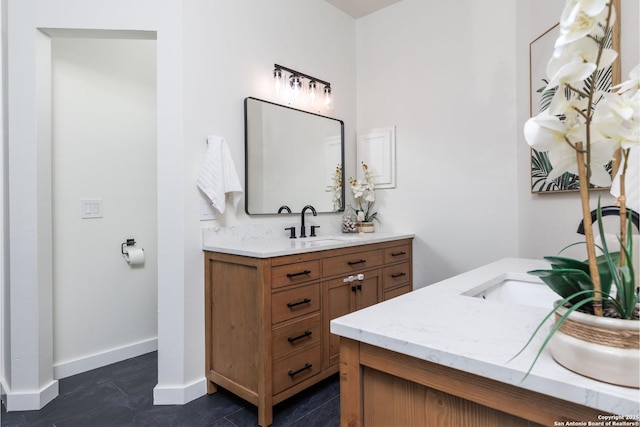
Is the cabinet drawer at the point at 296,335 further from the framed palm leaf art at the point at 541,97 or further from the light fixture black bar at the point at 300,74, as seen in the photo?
the light fixture black bar at the point at 300,74

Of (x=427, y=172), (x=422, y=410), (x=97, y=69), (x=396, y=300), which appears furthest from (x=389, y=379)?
(x=97, y=69)

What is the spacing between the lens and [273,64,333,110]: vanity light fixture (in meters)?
2.56

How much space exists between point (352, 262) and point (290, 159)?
3.19 ft

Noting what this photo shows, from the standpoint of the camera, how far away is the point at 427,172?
2838 millimetres

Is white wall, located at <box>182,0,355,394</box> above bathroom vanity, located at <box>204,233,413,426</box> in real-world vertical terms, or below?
above

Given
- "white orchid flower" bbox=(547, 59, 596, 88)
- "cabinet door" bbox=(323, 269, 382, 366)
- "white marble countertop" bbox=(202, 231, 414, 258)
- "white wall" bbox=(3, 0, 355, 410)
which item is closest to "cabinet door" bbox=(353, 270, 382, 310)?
"cabinet door" bbox=(323, 269, 382, 366)

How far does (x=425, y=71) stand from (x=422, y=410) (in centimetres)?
276

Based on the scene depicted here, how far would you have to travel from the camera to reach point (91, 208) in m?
2.40

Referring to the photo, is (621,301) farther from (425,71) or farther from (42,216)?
(425,71)

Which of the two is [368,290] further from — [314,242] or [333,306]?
[314,242]

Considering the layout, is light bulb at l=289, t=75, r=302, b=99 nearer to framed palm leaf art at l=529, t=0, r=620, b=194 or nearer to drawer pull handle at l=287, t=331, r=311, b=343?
framed palm leaf art at l=529, t=0, r=620, b=194

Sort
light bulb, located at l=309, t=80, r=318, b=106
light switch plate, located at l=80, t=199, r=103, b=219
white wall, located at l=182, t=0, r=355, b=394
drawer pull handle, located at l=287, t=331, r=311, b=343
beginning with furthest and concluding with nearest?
1. light bulb, located at l=309, t=80, r=318, b=106
2. light switch plate, located at l=80, t=199, r=103, b=219
3. white wall, located at l=182, t=0, r=355, b=394
4. drawer pull handle, located at l=287, t=331, r=311, b=343

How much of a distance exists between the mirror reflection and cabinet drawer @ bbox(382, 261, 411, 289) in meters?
0.76

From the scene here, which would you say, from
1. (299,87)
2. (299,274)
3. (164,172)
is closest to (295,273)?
(299,274)
